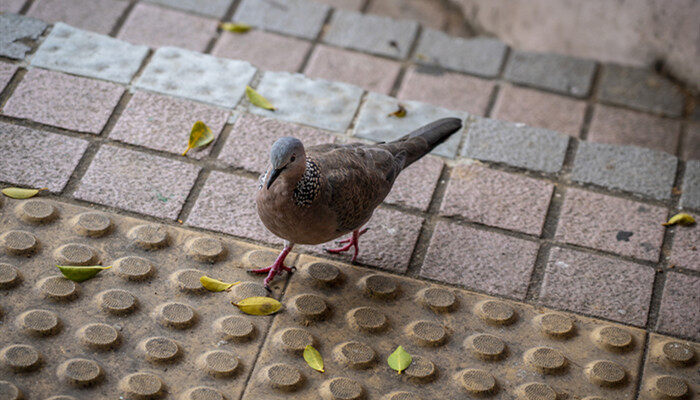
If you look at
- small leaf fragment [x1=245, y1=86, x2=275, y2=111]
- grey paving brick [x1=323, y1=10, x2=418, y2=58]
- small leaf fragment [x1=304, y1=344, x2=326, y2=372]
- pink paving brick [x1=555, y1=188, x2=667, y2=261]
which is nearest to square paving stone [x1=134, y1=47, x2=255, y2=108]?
small leaf fragment [x1=245, y1=86, x2=275, y2=111]

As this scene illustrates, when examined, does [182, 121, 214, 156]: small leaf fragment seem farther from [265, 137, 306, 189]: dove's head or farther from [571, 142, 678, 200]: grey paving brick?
[571, 142, 678, 200]: grey paving brick

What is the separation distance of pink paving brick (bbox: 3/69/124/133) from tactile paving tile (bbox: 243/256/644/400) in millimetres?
1405

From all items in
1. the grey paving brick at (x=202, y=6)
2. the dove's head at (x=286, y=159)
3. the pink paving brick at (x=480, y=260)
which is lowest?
the pink paving brick at (x=480, y=260)

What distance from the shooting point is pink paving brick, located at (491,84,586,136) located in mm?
4016

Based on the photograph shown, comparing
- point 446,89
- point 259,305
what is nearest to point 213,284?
point 259,305

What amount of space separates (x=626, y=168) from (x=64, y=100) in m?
3.02

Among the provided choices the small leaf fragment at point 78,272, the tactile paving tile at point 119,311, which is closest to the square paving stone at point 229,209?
the tactile paving tile at point 119,311

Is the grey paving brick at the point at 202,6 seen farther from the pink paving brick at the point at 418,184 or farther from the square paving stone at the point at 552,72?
the square paving stone at the point at 552,72

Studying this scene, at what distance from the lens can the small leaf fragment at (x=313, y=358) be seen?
2.72m

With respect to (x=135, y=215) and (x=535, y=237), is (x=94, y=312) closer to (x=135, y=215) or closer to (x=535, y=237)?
(x=135, y=215)

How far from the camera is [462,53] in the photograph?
4.41 metres

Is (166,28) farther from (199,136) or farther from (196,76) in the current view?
(199,136)

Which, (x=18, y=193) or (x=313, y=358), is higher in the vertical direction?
(x=18, y=193)

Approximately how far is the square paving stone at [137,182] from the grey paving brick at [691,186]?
2.52m
